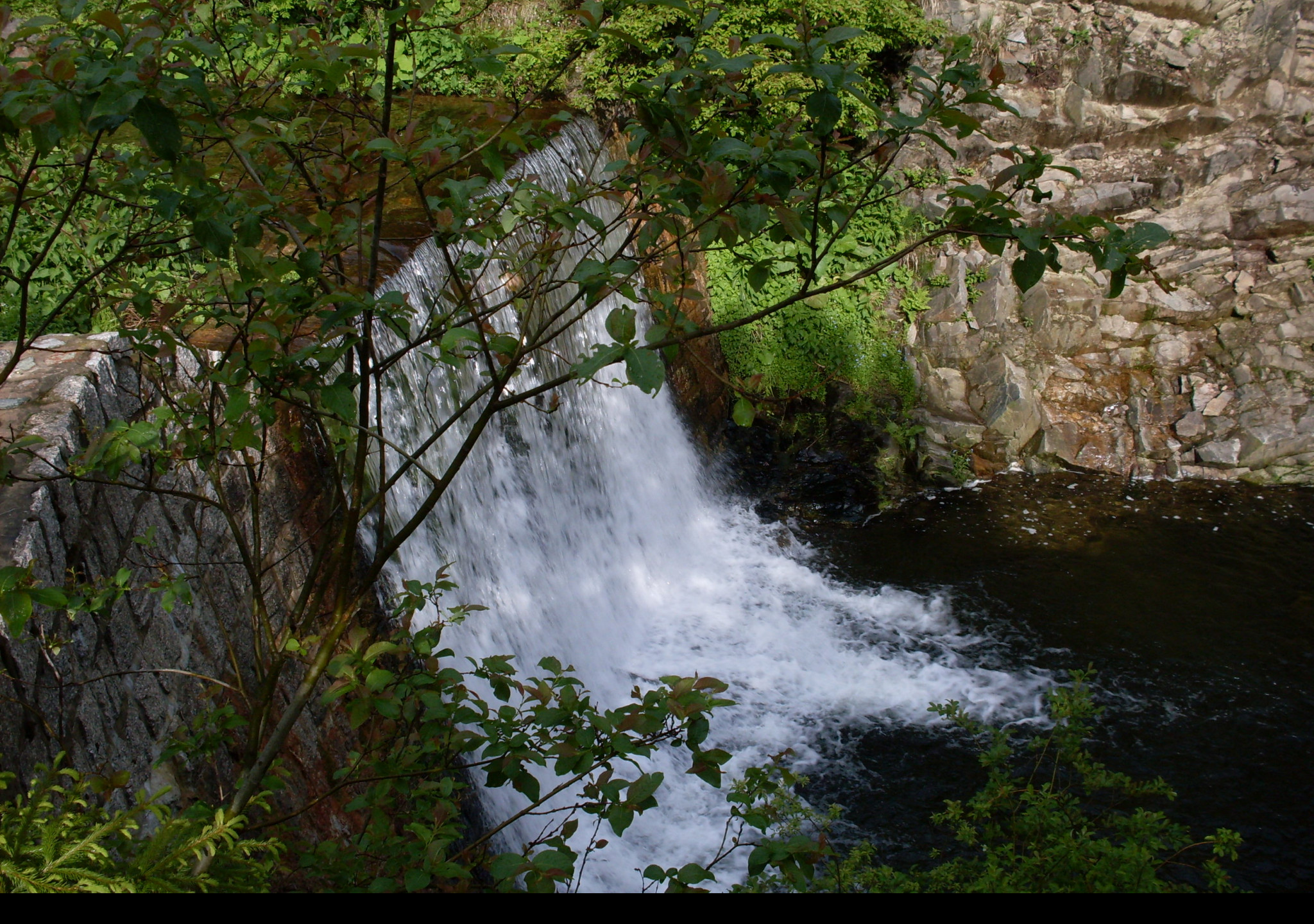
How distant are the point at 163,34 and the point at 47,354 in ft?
6.69

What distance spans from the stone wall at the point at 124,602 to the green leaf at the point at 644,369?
1.32 metres

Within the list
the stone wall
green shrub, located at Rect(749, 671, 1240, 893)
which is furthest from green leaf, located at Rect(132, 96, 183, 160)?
green shrub, located at Rect(749, 671, 1240, 893)

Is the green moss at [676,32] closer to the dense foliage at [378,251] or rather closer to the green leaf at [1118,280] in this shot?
the dense foliage at [378,251]

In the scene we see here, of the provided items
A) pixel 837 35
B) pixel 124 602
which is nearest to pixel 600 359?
pixel 837 35

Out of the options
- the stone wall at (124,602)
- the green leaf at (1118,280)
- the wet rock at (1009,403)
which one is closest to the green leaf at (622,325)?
the green leaf at (1118,280)

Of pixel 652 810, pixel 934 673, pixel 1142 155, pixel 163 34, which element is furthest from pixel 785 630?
pixel 1142 155

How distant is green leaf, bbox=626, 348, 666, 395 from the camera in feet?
4.62

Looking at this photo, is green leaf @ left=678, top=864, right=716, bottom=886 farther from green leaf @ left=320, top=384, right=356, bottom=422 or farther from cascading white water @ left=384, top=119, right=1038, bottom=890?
cascading white water @ left=384, top=119, right=1038, bottom=890

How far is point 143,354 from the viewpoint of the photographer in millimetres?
2162

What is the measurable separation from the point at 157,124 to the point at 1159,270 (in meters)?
10.5

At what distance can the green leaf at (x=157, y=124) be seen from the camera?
1258 millimetres

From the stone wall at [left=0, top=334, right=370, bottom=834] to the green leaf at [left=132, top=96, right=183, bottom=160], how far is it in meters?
1.18

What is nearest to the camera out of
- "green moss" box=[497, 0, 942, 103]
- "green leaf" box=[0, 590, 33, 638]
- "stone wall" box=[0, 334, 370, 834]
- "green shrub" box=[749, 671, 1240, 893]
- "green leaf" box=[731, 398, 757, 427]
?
"green leaf" box=[0, 590, 33, 638]

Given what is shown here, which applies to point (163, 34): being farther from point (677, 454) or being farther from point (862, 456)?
point (862, 456)
